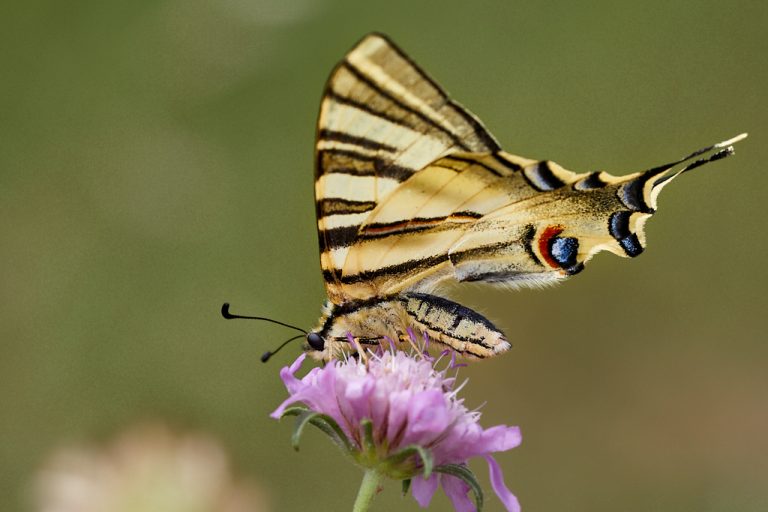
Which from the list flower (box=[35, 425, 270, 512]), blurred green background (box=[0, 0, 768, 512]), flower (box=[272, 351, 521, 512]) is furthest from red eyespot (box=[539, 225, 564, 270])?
blurred green background (box=[0, 0, 768, 512])

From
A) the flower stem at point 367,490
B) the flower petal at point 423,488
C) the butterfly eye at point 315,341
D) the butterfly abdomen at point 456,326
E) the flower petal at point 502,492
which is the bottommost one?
the flower petal at point 423,488

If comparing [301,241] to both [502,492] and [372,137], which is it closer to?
[372,137]

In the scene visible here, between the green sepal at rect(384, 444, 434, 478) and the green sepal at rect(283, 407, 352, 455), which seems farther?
the green sepal at rect(283, 407, 352, 455)

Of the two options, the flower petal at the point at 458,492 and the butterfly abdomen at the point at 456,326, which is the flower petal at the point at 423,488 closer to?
the flower petal at the point at 458,492

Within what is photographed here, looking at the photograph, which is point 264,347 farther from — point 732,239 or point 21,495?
point 732,239

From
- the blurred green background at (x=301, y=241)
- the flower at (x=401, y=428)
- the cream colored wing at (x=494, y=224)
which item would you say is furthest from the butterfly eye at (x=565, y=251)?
the blurred green background at (x=301, y=241)

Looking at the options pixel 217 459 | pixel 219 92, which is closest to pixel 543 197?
pixel 217 459

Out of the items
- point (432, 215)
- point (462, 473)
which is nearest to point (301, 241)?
point (432, 215)

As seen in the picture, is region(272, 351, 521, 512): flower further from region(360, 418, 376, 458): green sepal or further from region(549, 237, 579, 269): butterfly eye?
region(549, 237, 579, 269): butterfly eye
